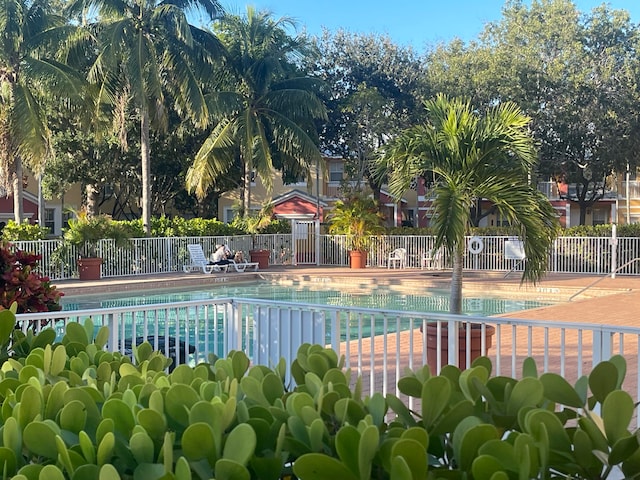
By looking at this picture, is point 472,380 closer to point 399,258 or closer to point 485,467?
point 485,467

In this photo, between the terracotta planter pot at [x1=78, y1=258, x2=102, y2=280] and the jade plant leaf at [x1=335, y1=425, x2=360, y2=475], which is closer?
the jade plant leaf at [x1=335, y1=425, x2=360, y2=475]

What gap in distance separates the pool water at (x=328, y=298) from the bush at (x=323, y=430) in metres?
13.0

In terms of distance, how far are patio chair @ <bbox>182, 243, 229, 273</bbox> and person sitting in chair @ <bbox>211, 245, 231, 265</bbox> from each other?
0.51 feet

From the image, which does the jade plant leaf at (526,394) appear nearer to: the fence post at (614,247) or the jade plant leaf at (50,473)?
the jade plant leaf at (50,473)

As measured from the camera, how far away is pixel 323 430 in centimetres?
142

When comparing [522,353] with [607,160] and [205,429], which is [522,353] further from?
[607,160]

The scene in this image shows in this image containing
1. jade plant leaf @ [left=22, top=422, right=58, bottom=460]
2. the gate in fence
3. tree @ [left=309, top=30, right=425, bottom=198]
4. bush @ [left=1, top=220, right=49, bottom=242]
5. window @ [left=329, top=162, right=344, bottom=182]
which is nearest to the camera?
jade plant leaf @ [left=22, top=422, right=58, bottom=460]

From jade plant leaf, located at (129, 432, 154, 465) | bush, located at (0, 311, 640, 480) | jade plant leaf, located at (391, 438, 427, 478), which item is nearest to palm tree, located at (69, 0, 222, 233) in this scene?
bush, located at (0, 311, 640, 480)

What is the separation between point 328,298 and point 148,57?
378 inches

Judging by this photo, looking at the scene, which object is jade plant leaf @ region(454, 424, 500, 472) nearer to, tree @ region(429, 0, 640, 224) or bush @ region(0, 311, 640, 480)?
bush @ region(0, 311, 640, 480)

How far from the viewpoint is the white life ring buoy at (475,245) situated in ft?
70.9

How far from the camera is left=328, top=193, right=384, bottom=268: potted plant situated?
75.9 ft

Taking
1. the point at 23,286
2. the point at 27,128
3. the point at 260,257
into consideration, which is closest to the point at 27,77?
the point at 27,128

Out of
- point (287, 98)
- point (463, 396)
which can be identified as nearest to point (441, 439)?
point (463, 396)
